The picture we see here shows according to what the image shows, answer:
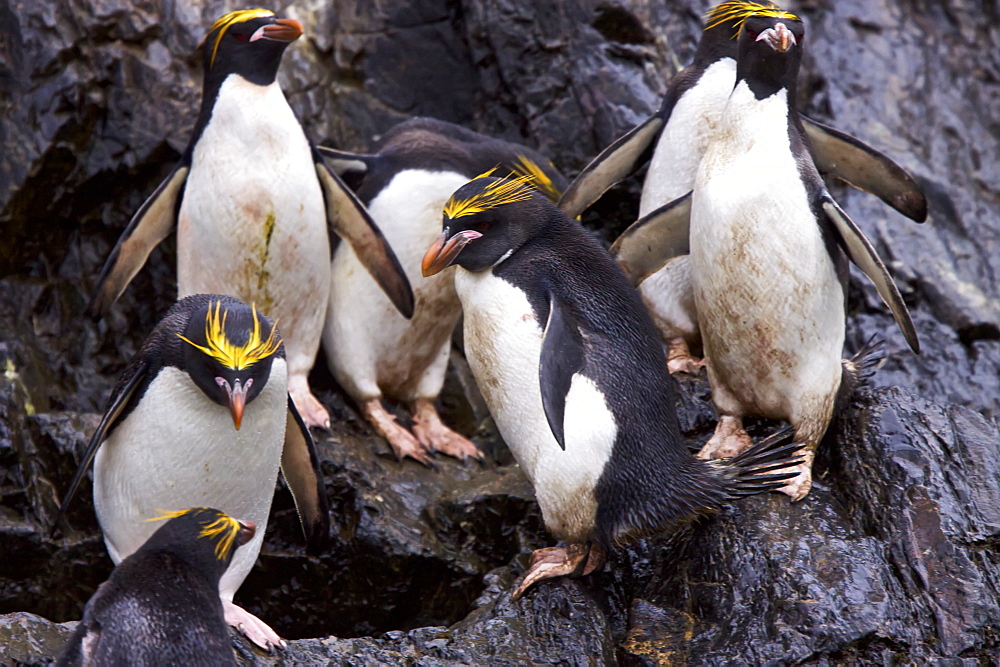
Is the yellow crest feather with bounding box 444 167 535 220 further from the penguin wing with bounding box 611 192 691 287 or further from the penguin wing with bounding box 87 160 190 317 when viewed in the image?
the penguin wing with bounding box 87 160 190 317

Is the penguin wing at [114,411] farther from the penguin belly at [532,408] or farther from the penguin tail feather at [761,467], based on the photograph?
the penguin tail feather at [761,467]

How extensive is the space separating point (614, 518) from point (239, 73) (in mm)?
2354

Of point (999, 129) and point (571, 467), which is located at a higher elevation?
point (571, 467)

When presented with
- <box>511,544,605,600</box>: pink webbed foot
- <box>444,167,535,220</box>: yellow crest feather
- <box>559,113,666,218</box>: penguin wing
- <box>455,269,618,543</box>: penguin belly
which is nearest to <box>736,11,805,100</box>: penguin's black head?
<box>559,113,666,218</box>: penguin wing

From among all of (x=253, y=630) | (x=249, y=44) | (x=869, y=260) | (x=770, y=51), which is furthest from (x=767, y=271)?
(x=249, y=44)

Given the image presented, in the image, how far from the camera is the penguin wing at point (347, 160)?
498 cm

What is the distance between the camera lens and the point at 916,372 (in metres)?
5.59

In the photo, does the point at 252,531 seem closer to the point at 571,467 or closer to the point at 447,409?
the point at 571,467

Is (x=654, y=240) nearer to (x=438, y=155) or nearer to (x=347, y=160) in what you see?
(x=438, y=155)

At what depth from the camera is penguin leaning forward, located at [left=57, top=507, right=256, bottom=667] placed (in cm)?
260

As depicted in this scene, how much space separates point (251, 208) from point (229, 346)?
138 cm

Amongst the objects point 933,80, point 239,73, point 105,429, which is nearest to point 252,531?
point 105,429

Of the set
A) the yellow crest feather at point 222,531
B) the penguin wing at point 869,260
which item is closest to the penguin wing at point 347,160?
the penguin wing at point 869,260

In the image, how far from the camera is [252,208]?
14.6 ft
